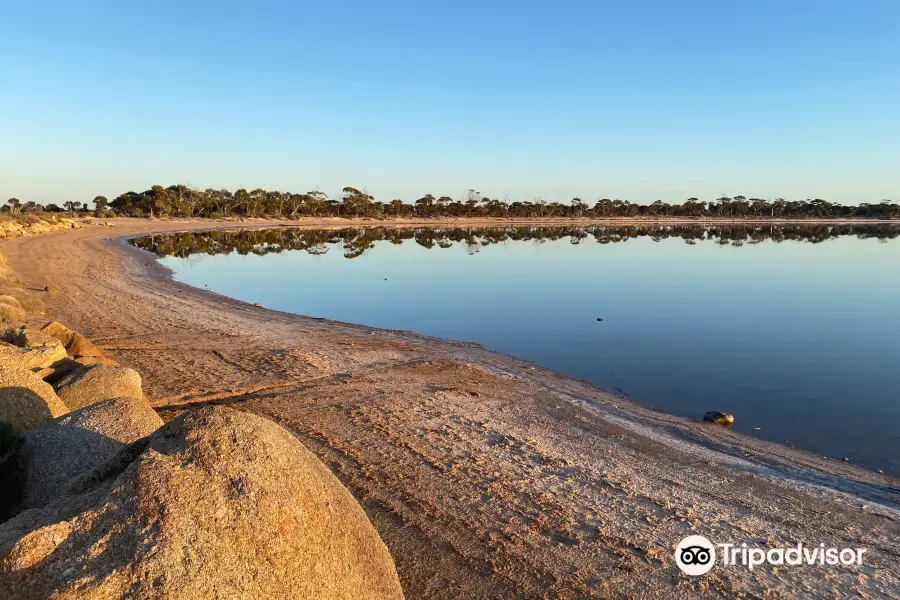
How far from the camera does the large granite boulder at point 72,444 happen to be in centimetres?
401

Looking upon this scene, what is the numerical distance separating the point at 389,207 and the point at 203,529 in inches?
4873

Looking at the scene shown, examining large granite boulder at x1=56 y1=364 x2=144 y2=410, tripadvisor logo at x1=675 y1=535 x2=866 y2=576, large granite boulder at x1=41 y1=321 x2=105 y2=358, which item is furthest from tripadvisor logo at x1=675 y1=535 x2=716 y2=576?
large granite boulder at x1=41 y1=321 x2=105 y2=358

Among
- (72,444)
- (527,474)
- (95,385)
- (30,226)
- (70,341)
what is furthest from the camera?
(30,226)

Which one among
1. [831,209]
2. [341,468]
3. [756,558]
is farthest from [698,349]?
[831,209]

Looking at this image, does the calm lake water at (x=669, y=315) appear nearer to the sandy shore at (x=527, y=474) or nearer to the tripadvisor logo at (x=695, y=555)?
the sandy shore at (x=527, y=474)

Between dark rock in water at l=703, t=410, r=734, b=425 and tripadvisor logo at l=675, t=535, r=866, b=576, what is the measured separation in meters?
4.38

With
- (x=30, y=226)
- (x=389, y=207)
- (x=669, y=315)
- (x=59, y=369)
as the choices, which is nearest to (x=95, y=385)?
(x=59, y=369)

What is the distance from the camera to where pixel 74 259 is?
2842 centimetres

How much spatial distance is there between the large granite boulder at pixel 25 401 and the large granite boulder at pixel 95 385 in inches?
20.5

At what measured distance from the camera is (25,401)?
4922mm

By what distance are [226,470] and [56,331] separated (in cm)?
818

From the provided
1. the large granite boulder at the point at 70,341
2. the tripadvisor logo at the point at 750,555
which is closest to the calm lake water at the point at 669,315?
the tripadvisor logo at the point at 750,555

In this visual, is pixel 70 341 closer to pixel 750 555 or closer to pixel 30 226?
pixel 750 555

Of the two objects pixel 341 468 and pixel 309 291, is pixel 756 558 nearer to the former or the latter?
pixel 341 468
